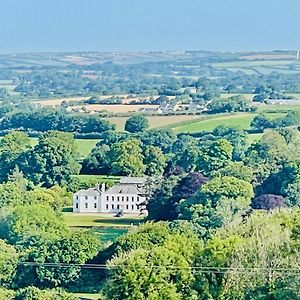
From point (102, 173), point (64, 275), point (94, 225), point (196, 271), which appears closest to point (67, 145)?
point (102, 173)

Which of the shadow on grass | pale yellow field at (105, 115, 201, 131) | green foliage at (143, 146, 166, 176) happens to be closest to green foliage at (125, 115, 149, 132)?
pale yellow field at (105, 115, 201, 131)

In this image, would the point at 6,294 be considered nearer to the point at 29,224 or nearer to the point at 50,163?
the point at 29,224

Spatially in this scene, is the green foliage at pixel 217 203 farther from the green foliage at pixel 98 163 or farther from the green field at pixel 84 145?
the green field at pixel 84 145

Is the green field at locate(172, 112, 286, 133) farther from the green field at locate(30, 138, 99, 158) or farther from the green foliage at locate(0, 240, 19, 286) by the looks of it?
the green foliage at locate(0, 240, 19, 286)

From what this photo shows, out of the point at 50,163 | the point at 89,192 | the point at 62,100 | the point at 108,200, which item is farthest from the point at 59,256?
the point at 62,100

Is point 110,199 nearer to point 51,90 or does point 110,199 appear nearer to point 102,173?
point 102,173
